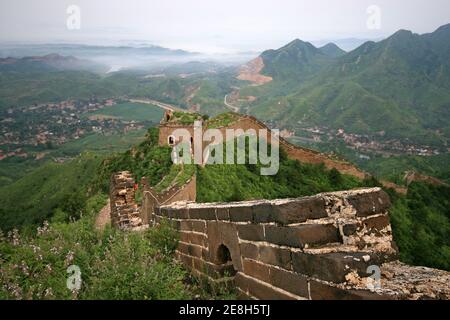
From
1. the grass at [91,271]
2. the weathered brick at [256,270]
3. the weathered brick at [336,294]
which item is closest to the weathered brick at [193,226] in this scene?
the grass at [91,271]

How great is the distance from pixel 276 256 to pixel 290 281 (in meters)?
0.30

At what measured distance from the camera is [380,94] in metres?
137

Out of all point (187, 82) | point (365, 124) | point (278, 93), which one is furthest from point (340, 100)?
point (187, 82)

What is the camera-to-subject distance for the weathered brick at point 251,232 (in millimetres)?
4124

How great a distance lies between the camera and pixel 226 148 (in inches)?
1020

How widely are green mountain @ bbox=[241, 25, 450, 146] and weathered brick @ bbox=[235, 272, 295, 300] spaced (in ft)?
364

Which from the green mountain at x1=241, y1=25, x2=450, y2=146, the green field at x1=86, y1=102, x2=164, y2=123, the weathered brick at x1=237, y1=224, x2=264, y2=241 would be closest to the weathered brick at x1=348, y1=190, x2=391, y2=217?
the weathered brick at x1=237, y1=224, x2=264, y2=241

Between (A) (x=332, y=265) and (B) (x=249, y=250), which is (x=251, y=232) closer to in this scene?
(B) (x=249, y=250)

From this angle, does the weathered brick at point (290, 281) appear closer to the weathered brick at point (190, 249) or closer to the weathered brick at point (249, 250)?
the weathered brick at point (249, 250)

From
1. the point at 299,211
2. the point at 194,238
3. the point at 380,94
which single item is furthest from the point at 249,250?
the point at 380,94

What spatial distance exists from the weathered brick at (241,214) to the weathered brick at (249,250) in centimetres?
26

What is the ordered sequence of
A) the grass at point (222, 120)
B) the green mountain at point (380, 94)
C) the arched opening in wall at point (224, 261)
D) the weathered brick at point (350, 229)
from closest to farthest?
the weathered brick at point (350, 229), the arched opening in wall at point (224, 261), the grass at point (222, 120), the green mountain at point (380, 94)
